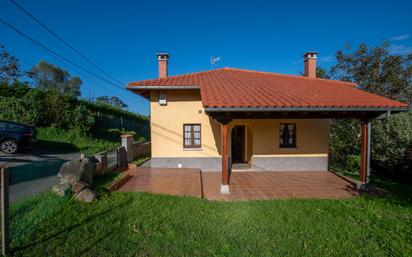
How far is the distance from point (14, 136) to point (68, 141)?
4169mm

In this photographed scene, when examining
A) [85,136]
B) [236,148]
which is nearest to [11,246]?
[236,148]

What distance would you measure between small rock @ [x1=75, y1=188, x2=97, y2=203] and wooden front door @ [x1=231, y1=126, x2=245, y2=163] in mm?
7271

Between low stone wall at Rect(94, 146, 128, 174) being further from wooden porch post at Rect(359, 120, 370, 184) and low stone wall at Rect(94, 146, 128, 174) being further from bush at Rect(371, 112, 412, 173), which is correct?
bush at Rect(371, 112, 412, 173)

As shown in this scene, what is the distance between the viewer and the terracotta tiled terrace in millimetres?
6418

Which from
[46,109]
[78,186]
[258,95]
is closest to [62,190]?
[78,186]

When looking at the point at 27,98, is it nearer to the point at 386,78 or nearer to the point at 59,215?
the point at 59,215

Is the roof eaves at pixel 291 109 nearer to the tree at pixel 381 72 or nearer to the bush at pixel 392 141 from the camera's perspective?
the bush at pixel 392 141

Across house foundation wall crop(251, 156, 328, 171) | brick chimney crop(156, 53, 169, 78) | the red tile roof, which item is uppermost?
brick chimney crop(156, 53, 169, 78)

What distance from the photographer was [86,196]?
5105 millimetres

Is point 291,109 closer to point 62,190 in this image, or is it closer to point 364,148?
point 364,148

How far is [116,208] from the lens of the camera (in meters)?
4.89

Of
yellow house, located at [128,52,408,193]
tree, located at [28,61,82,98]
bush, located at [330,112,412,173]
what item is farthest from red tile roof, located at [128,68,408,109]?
tree, located at [28,61,82,98]

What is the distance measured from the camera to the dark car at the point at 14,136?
938cm

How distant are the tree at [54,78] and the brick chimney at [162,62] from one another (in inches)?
1699
